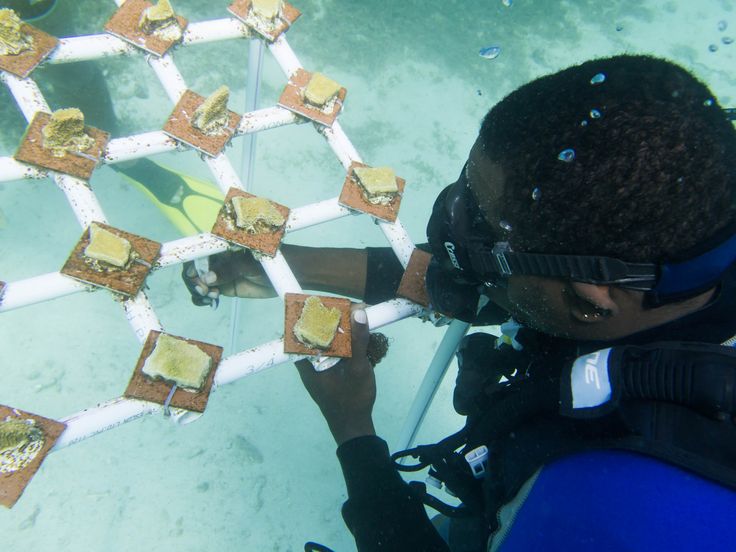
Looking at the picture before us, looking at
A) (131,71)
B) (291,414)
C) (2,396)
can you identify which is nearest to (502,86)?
(131,71)

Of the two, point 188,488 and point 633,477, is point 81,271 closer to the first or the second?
point 633,477

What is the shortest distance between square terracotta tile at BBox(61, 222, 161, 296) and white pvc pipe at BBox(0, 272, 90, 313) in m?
0.04

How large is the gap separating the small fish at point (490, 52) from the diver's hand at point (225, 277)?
416 cm

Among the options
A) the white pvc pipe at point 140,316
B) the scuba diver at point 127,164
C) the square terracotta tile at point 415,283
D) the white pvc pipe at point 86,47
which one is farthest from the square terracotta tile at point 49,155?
the scuba diver at point 127,164

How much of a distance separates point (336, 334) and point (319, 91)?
3.50 feet

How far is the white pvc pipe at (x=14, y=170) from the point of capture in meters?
1.60

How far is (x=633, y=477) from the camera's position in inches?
34.5

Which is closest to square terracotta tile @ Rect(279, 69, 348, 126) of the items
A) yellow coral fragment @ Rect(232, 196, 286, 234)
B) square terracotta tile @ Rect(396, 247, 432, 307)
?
yellow coral fragment @ Rect(232, 196, 286, 234)

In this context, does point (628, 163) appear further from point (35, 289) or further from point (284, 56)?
point (35, 289)

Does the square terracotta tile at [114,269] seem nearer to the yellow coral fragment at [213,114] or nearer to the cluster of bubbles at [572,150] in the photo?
the yellow coral fragment at [213,114]

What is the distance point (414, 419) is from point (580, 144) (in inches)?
74.7

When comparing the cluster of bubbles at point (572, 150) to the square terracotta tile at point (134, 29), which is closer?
the cluster of bubbles at point (572, 150)

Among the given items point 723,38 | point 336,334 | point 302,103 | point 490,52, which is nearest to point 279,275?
point 336,334

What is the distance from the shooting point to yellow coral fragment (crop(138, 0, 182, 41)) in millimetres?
1821
